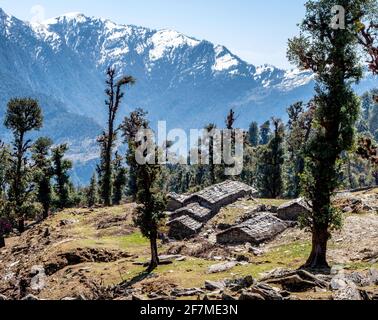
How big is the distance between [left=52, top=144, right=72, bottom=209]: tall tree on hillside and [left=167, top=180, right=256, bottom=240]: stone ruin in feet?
97.1

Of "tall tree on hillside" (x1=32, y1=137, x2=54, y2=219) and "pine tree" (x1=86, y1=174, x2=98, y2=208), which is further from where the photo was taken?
"pine tree" (x1=86, y1=174, x2=98, y2=208)

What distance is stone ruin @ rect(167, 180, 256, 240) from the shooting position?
48469mm

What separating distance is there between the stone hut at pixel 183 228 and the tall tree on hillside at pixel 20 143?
21.6 meters

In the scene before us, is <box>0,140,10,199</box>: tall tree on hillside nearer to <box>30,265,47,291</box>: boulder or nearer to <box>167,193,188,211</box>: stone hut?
<box>167,193,188,211</box>: stone hut

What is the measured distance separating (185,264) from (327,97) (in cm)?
1588

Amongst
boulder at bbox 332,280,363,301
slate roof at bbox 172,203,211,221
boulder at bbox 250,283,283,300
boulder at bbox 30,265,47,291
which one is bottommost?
boulder at bbox 30,265,47,291

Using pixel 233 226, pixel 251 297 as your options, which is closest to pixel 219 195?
pixel 233 226

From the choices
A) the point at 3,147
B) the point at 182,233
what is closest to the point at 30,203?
the point at 3,147

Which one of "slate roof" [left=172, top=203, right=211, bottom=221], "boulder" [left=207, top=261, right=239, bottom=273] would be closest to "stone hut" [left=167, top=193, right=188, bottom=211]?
"slate roof" [left=172, top=203, right=211, bottom=221]

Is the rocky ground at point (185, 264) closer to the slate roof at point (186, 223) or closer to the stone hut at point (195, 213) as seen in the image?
the slate roof at point (186, 223)

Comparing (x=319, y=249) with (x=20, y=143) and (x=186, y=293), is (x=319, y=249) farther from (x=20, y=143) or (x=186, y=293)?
(x=20, y=143)

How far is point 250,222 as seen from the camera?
148 ft
